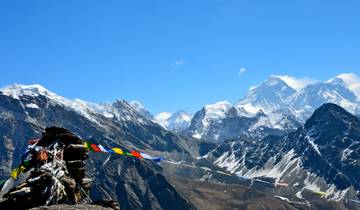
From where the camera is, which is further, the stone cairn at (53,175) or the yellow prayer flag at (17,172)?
the yellow prayer flag at (17,172)

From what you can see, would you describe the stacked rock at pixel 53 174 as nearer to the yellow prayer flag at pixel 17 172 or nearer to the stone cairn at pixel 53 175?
the stone cairn at pixel 53 175

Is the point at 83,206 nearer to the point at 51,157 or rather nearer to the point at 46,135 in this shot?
the point at 51,157

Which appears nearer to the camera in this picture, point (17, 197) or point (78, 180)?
point (17, 197)

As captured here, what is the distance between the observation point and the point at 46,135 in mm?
49562

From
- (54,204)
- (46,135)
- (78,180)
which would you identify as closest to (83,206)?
(54,204)

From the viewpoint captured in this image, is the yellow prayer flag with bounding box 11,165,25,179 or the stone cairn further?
the yellow prayer flag with bounding box 11,165,25,179

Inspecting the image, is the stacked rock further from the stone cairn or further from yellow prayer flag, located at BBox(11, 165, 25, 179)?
yellow prayer flag, located at BBox(11, 165, 25, 179)

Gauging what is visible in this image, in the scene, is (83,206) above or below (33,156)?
below

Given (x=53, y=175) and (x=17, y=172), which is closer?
(x=53, y=175)

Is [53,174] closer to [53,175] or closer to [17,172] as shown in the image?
[53,175]

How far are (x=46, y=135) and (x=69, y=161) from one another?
4412mm

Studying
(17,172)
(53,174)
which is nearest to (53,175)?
(53,174)

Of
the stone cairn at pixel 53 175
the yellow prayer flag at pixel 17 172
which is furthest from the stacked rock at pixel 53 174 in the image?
the yellow prayer flag at pixel 17 172

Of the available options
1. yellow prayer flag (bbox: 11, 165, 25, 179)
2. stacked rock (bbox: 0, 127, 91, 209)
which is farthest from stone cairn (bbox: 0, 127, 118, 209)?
yellow prayer flag (bbox: 11, 165, 25, 179)
